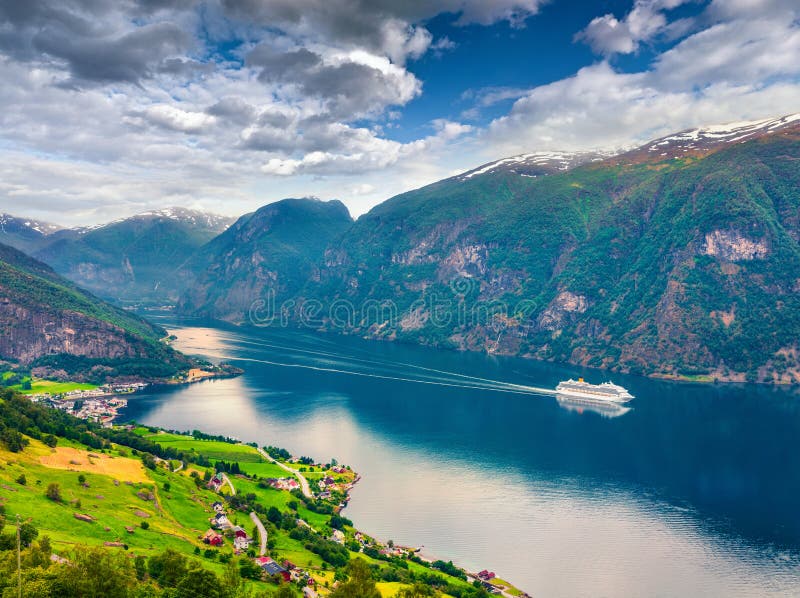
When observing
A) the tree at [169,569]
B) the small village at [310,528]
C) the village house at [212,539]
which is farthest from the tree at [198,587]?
the village house at [212,539]

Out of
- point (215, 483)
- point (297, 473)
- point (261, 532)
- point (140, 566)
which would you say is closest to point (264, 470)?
point (297, 473)

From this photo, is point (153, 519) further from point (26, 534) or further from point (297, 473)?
point (297, 473)

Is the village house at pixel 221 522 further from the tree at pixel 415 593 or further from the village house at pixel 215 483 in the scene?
the tree at pixel 415 593

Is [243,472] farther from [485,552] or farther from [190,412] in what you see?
[190,412]

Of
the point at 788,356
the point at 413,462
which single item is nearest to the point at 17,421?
the point at 413,462

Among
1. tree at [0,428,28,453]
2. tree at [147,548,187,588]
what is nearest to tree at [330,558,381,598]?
tree at [147,548,187,588]
